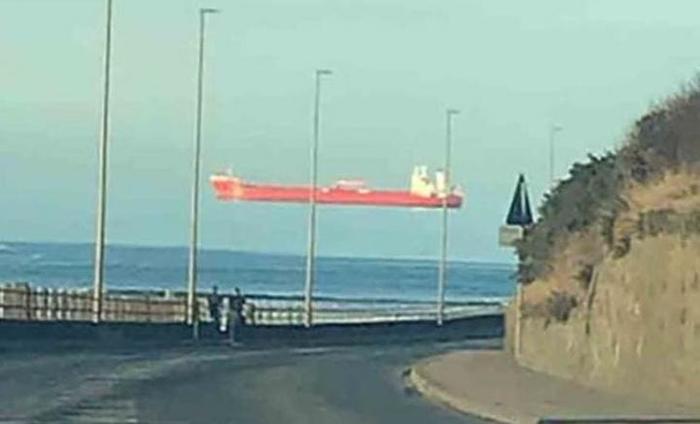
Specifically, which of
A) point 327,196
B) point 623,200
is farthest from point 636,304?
point 327,196

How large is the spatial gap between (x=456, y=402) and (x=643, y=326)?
10.3 feet

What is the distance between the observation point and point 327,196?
107m

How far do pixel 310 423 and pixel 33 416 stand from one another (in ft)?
11.1

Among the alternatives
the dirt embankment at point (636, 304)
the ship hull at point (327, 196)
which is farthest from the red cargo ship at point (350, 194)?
the dirt embankment at point (636, 304)

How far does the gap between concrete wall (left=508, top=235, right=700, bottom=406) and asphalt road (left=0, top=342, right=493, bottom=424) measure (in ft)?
9.77

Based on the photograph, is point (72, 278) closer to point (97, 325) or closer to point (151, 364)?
point (97, 325)

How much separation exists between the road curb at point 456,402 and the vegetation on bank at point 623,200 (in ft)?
9.37

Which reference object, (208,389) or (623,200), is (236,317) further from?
(208,389)

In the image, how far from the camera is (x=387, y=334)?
235 ft

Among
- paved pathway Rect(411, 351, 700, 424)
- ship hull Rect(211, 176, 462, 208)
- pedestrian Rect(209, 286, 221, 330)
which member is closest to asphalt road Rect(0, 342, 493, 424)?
paved pathway Rect(411, 351, 700, 424)

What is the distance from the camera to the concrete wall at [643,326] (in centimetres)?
3106

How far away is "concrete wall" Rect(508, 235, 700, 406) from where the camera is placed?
102 ft

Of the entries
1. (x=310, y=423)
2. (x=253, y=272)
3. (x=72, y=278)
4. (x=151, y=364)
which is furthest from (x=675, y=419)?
(x=253, y=272)

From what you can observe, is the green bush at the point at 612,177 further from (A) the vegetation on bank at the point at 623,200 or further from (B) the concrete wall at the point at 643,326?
(B) the concrete wall at the point at 643,326
